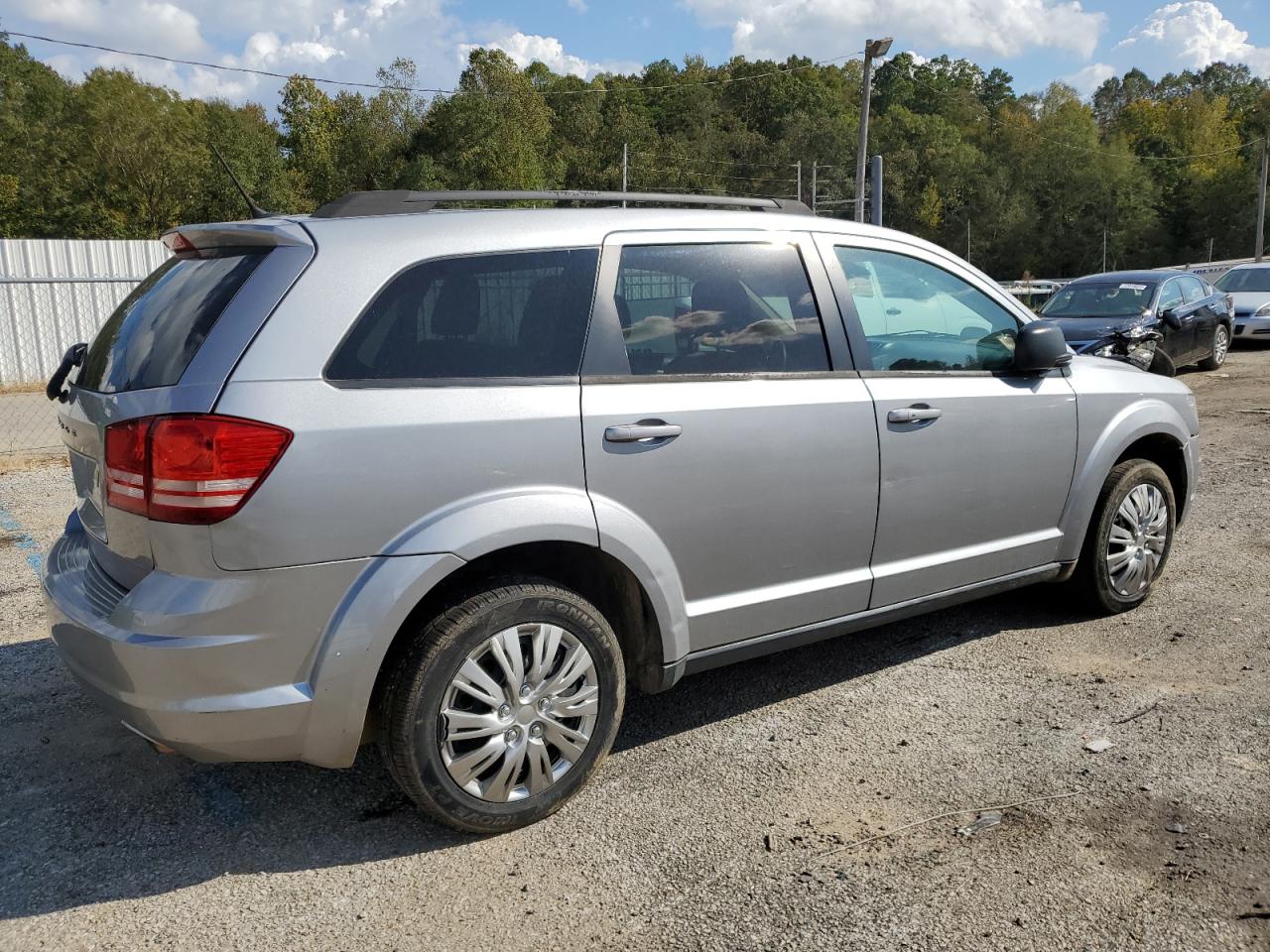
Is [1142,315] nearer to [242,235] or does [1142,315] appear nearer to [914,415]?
[914,415]

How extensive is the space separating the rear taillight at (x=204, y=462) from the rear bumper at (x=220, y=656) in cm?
18

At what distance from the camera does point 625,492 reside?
127 inches

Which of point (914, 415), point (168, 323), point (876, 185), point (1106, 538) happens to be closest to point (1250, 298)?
point (876, 185)

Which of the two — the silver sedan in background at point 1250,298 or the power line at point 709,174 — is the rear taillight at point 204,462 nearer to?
the silver sedan in background at point 1250,298

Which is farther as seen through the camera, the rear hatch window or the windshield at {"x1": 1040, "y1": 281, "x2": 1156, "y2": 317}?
the windshield at {"x1": 1040, "y1": 281, "x2": 1156, "y2": 317}

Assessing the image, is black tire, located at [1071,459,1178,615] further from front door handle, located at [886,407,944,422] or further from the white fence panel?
the white fence panel

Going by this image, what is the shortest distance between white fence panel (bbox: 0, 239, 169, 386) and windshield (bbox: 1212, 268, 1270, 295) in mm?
18409

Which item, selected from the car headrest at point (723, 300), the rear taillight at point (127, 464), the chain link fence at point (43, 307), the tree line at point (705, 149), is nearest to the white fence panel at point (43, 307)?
the chain link fence at point (43, 307)

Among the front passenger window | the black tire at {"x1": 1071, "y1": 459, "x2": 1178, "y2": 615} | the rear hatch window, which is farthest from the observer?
the black tire at {"x1": 1071, "y1": 459, "x2": 1178, "y2": 615}

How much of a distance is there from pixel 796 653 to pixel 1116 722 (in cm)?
133

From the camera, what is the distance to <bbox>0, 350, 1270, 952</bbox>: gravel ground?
2750 mm

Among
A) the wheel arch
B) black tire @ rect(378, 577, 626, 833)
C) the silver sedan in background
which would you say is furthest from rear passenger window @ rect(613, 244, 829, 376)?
the silver sedan in background

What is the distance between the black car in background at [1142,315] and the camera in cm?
1221

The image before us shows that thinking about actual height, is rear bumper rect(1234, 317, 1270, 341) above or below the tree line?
below
